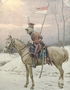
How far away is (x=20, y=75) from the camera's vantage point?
8070 millimetres

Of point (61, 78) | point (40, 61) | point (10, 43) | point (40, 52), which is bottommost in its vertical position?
point (61, 78)

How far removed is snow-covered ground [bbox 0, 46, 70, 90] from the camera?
794 cm

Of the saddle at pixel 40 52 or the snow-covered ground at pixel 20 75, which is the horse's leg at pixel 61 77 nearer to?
the snow-covered ground at pixel 20 75

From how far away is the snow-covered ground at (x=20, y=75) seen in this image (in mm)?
7938

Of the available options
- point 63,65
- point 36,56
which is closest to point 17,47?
point 36,56

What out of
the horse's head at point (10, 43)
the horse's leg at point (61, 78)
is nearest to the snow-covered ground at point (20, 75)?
the horse's leg at point (61, 78)

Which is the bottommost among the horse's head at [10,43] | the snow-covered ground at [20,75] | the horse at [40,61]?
the snow-covered ground at [20,75]

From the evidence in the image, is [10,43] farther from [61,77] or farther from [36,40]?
[61,77]

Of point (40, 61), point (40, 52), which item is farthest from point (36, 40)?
point (40, 61)

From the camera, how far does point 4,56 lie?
819 cm

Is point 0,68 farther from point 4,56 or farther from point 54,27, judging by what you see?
point 54,27

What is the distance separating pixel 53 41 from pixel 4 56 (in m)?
0.94

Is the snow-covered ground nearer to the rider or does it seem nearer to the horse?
the horse

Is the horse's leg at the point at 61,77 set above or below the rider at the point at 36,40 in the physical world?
below
